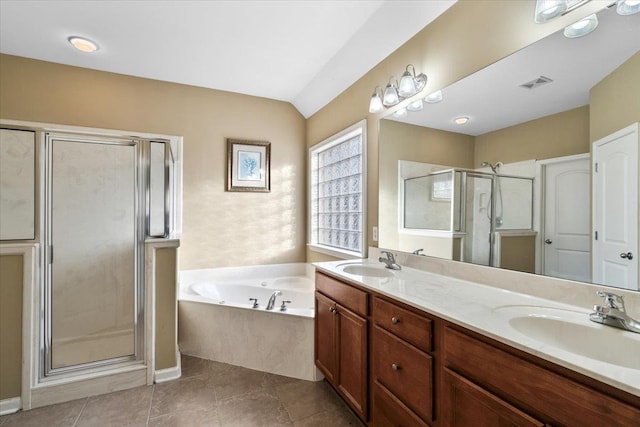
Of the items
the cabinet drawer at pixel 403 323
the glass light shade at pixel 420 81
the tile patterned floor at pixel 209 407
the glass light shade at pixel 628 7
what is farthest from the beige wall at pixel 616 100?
the tile patterned floor at pixel 209 407

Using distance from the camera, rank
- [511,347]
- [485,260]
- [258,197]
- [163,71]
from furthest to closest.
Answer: [258,197] → [163,71] → [485,260] → [511,347]

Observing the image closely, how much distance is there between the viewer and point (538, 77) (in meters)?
1.31

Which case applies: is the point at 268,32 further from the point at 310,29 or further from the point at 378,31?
the point at 378,31

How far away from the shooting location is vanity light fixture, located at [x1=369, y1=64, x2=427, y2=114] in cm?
186

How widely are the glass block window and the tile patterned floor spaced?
1.15m

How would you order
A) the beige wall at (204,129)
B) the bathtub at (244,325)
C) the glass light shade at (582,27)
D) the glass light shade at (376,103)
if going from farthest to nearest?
the beige wall at (204,129) < the bathtub at (244,325) < the glass light shade at (376,103) < the glass light shade at (582,27)

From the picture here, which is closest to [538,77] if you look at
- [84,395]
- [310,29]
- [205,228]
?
[310,29]

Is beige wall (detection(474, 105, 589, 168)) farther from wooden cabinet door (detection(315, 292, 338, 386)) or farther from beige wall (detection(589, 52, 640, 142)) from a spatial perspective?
wooden cabinet door (detection(315, 292, 338, 386))

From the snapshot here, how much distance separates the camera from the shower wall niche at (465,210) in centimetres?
143

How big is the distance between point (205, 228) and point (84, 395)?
5.30 feet

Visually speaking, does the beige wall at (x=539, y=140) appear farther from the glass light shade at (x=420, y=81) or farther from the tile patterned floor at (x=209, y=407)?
the tile patterned floor at (x=209, y=407)

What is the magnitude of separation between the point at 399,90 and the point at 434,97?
0.80 ft

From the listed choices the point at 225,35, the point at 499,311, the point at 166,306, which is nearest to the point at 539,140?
the point at 499,311

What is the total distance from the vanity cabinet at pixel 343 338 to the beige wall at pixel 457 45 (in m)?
0.66
